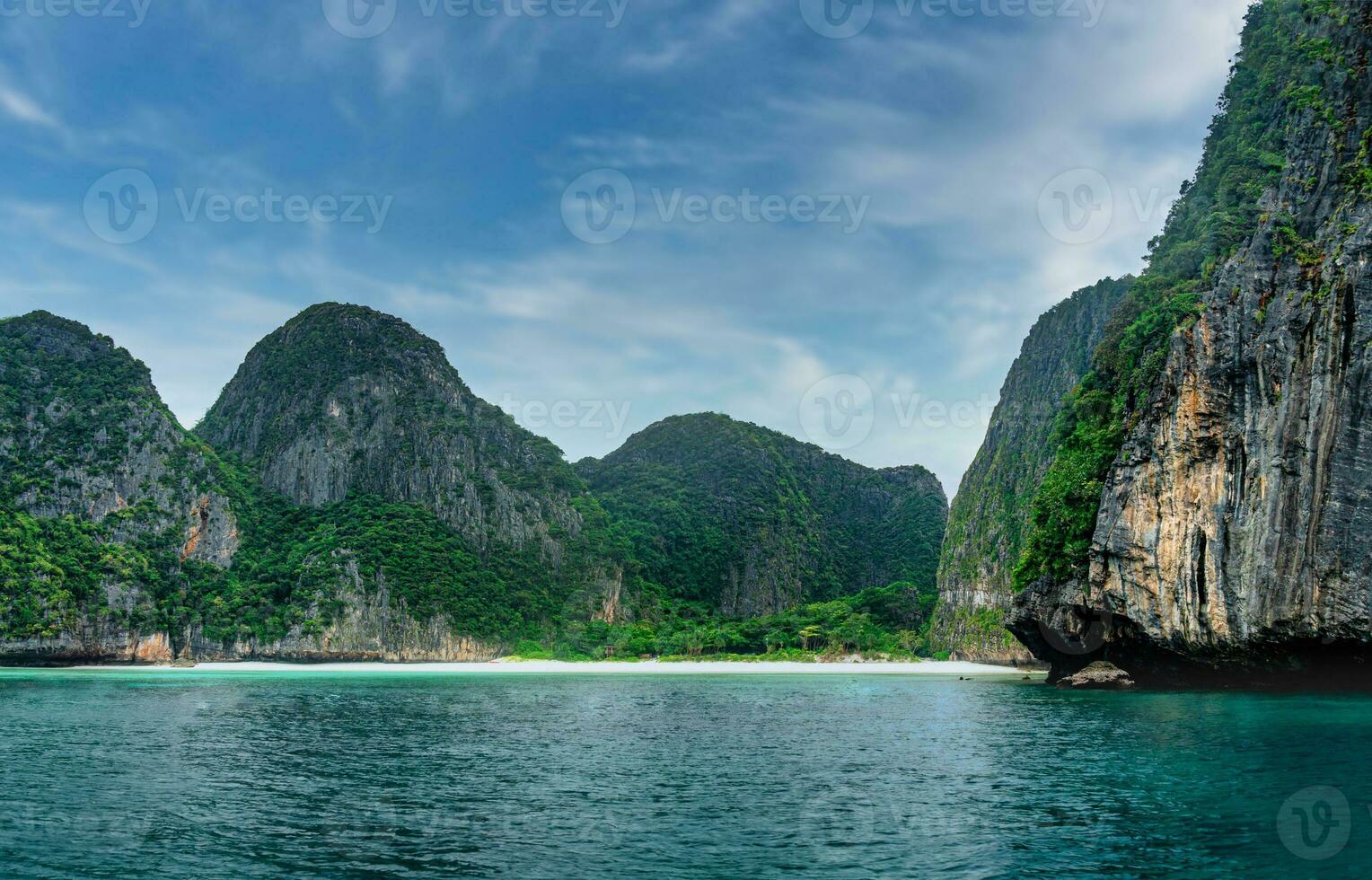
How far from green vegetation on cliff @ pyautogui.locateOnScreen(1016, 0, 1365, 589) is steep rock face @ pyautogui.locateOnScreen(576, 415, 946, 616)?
10951 cm

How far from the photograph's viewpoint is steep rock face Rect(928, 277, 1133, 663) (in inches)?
3809

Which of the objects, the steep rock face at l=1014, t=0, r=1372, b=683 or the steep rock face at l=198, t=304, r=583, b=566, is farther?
the steep rock face at l=198, t=304, r=583, b=566

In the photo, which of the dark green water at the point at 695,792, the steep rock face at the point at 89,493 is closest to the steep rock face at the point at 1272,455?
the dark green water at the point at 695,792

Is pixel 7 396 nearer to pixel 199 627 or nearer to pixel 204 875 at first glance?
pixel 199 627

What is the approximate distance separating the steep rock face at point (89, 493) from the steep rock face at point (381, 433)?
16872mm

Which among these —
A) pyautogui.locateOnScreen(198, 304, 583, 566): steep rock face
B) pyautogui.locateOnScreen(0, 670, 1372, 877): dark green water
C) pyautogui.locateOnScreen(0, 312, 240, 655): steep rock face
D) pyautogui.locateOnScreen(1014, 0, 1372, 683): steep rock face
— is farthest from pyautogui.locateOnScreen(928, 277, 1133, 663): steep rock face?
pyautogui.locateOnScreen(0, 312, 240, 655): steep rock face

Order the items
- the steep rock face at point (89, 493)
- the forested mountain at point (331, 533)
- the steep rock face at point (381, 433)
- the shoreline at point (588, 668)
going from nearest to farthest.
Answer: the steep rock face at point (89, 493)
the shoreline at point (588, 668)
the forested mountain at point (331, 533)
the steep rock face at point (381, 433)

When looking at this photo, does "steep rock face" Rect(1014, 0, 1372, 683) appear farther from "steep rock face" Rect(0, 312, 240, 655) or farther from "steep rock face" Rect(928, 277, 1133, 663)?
"steep rock face" Rect(0, 312, 240, 655)

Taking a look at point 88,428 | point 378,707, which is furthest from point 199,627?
point 378,707

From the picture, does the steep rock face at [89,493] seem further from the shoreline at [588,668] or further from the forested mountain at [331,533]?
the shoreline at [588,668]

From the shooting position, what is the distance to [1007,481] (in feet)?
351

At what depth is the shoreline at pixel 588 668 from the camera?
86.5m

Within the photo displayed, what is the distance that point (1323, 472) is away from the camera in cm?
3722

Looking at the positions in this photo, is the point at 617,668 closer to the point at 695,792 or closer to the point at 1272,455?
the point at 1272,455
